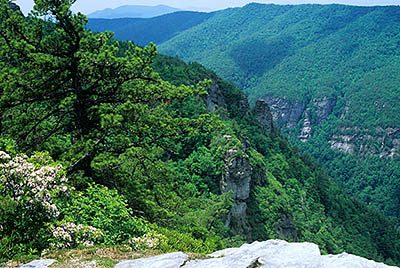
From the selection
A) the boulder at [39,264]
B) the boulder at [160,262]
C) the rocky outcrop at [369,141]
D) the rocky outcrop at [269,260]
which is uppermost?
the boulder at [39,264]

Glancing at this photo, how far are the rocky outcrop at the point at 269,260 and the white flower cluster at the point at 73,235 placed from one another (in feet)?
4.25

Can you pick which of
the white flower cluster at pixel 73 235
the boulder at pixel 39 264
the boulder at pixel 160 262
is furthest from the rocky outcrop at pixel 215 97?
the boulder at pixel 39 264

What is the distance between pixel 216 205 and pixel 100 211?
17.1 m

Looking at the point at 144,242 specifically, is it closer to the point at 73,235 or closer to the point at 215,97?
the point at 73,235

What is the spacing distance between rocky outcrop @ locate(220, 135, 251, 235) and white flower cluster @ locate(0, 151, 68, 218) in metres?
26.4

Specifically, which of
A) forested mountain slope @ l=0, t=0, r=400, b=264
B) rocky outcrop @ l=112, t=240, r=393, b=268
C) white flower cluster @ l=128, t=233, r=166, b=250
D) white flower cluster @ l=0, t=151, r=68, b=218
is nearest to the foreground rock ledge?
rocky outcrop @ l=112, t=240, r=393, b=268

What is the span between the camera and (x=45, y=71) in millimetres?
12109

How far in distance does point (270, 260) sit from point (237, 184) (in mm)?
28524

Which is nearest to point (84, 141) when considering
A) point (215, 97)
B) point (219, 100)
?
point (215, 97)

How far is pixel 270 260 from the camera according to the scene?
707 cm

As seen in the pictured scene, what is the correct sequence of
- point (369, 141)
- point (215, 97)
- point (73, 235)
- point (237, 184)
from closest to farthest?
point (73, 235) → point (237, 184) → point (215, 97) → point (369, 141)

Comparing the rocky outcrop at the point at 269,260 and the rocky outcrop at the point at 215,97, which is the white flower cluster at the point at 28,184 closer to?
the rocky outcrop at the point at 269,260

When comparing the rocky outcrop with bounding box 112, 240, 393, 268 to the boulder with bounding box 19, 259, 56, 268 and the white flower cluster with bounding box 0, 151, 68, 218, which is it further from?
the white flower cluster with bounding box 0, 151, 68, 218

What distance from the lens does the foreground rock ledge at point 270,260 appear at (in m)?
6.61
